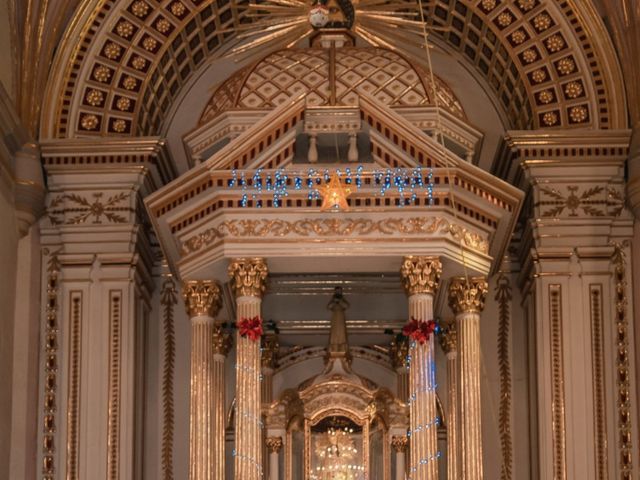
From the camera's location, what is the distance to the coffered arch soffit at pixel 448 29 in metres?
19.9

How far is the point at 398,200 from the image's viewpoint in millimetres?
18219

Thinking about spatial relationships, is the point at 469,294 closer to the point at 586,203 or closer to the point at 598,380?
the point at 598,380

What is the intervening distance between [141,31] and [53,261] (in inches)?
92.5

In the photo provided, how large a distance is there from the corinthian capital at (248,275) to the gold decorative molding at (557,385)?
9.23 feet

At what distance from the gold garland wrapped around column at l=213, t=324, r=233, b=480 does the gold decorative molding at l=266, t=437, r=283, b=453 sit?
1.32 ft

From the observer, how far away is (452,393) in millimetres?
18812

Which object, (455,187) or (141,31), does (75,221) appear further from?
(455,187)

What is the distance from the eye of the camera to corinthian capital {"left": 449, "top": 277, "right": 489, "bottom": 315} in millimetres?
18578

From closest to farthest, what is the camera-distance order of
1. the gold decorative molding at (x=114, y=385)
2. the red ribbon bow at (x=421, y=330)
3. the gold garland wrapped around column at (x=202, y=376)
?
1. the red ribbon bow at (x=421, y=330)
2. the gold garland wrapped around column at (x=202, y=376)
3. the gold decorative molding at (x=114, y=385)

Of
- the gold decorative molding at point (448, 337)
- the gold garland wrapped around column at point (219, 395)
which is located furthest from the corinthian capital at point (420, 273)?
the gold garland wrapped around column at point (219, 395)

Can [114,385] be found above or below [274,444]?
above

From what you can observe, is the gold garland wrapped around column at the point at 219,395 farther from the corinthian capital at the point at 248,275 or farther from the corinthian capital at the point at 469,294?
the corinthian capital at the point at 469,294

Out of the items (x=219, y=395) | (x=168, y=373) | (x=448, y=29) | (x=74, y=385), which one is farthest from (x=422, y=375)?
(x=448, y=29)

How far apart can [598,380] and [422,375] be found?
1.97 meters
